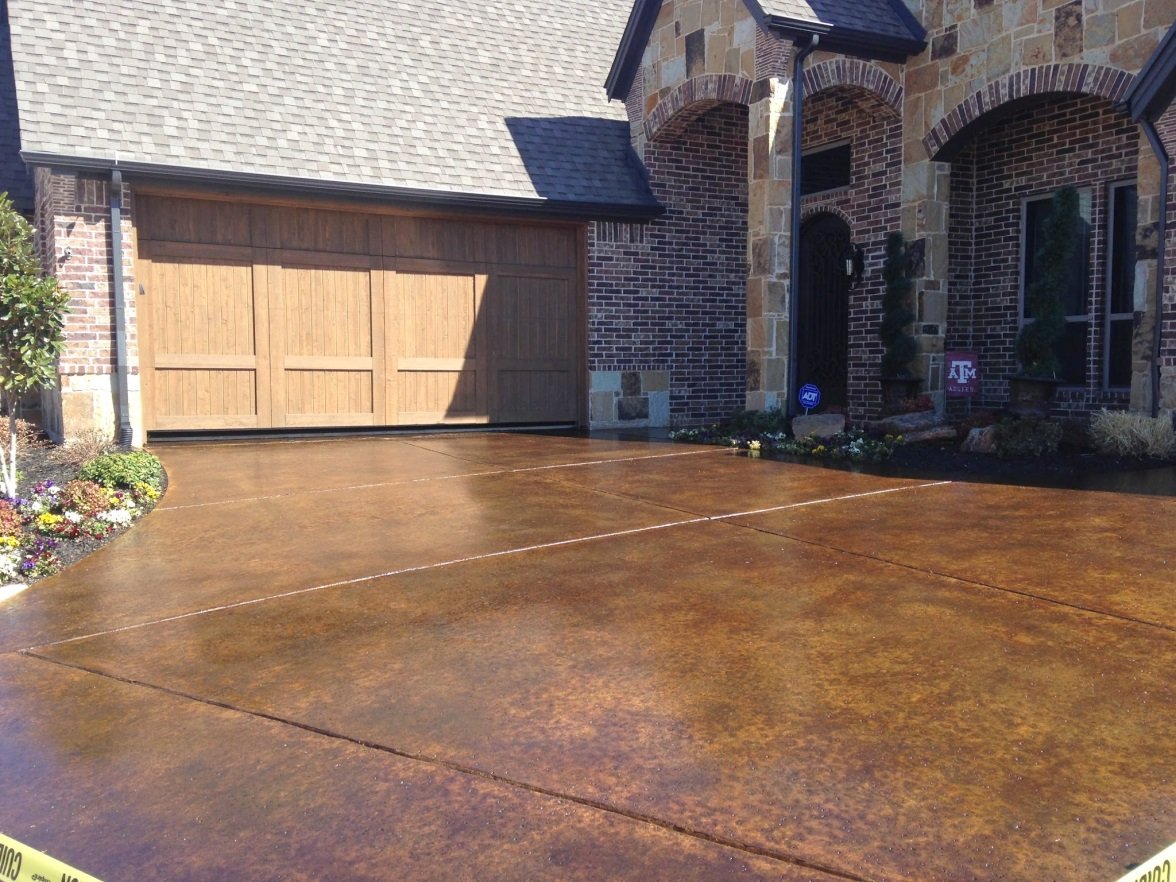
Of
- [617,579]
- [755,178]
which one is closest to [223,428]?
[755,178]

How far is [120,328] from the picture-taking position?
10062mm

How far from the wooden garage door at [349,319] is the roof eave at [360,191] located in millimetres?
374

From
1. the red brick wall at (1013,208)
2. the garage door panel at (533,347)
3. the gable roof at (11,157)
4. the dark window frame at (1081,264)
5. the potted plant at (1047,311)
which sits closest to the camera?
the potted plant at (1047,311)

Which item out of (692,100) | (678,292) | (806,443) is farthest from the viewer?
(678,292)

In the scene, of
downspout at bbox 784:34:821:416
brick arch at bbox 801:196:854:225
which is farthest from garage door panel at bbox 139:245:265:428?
brick arch at bbox 801:196:854:225

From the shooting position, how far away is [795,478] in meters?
7.53

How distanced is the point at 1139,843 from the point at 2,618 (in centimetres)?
412

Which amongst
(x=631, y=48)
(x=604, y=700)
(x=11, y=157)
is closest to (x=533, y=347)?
(x=631, y=48)

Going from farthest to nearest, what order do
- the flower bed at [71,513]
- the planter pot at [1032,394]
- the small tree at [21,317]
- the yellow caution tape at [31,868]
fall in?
1. the planter pot at [1032,394]
2. the small tree at [21,317]
3. the flower bed at [71,513]
4. the yellow caution tape at [31,868]

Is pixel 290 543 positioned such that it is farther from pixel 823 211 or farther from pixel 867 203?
pixel 823 211

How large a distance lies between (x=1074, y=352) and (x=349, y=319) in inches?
313

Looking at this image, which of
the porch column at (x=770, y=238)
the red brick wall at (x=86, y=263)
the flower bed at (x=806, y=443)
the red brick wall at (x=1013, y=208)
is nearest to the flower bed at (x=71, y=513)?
the red brick wall at (x=86, y=263)

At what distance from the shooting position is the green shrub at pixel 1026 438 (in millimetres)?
8352

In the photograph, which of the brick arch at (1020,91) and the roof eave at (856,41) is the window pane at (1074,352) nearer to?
the brick arch at (1020,91)
